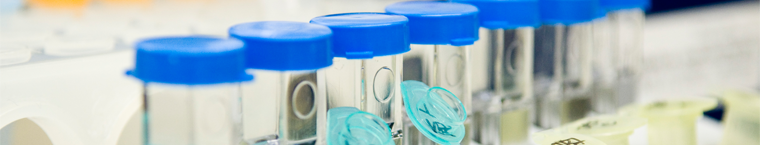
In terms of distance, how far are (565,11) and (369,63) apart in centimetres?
25

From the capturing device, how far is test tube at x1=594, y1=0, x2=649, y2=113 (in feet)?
2.17

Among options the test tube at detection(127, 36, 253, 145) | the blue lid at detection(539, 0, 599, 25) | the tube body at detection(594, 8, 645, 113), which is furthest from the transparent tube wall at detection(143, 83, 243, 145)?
the tube body at detection(594, 8, 645, 113)

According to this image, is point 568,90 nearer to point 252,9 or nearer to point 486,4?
point 486,4

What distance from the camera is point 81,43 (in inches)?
17.5

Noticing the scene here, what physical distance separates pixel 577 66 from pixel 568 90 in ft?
0.10

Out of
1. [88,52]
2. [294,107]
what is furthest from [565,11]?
[88,52]

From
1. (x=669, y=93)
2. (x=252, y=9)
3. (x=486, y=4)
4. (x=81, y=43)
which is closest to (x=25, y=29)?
(x=81, y=43)

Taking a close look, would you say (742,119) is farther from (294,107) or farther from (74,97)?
(74,97)

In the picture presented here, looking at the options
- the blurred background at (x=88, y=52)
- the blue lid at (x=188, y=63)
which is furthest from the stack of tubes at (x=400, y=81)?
the blurred background at (x=88, y=52)

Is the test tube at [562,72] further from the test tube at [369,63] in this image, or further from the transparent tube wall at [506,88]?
the test tube at [369,63]

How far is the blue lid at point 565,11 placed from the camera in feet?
1.82

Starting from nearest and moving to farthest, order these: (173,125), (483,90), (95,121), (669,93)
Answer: (173,125), (95,121), (483,90), (669,93)

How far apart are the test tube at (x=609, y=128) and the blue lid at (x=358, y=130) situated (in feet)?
0.56

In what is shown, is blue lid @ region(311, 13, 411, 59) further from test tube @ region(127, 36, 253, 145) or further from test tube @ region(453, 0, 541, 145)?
test tube @ region(453, 0, 541, 145)
